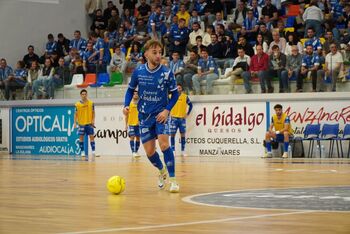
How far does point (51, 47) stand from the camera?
1510 inches

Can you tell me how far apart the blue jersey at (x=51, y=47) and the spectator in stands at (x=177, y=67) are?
342 inches

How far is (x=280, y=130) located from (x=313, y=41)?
10.7ft

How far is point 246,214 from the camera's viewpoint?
942cm

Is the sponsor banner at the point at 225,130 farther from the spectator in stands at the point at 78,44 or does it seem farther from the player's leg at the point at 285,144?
the spectator in stands at the point at 78,44

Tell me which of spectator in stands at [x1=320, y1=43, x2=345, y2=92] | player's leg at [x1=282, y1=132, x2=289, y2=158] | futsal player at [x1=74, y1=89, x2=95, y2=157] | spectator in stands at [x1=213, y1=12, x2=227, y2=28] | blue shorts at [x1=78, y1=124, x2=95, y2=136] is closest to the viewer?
spectator in stands at [x1=320, y1=43, x2=345, y2=92]

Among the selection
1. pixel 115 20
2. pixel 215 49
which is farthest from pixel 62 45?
pixel 215 49

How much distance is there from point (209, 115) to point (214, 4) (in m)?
5.56

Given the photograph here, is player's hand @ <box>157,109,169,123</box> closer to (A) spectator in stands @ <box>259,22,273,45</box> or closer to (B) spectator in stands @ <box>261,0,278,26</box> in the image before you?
(A) spectator in stands @ <box>259,22,273,45</box>

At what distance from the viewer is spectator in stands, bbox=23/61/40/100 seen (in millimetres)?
35062

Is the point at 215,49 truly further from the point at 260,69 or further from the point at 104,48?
the point at 104,48

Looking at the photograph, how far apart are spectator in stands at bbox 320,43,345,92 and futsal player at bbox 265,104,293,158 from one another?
2.17 meters

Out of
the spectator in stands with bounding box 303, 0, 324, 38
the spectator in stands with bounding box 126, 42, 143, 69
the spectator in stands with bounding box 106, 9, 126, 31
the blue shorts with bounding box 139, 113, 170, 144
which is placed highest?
the spectator in stands with bounding box 106, 9, 126, 31

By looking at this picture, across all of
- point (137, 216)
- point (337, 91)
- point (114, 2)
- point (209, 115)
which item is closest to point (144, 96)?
point (137, 216)

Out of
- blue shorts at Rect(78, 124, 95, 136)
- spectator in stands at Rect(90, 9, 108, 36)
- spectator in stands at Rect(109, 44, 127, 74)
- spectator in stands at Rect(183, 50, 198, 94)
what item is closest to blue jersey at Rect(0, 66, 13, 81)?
spectator in stands at Rect(90, 9, 108, 36)
